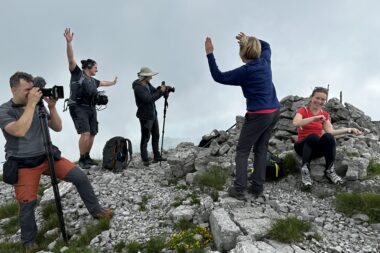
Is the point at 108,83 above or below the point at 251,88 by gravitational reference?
above

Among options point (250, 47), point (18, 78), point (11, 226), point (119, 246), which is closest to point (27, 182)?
point (18, 78)

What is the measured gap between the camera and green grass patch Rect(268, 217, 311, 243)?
612 cm

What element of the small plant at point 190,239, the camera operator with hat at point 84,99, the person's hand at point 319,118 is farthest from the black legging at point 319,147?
the camera operator with hat at point 84,99

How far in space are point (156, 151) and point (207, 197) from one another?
4.76m

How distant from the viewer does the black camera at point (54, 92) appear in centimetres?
688

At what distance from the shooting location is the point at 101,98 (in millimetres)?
11180

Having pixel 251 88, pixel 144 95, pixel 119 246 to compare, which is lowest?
pixel 119 246

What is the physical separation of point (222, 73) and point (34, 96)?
3.71m

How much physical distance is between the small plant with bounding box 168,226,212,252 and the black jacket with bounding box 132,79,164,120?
544cm

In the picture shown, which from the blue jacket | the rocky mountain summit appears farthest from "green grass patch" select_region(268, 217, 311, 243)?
the blue jacket

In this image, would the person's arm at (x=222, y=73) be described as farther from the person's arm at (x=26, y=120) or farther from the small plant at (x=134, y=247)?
the small plant at (x=134, y=247)

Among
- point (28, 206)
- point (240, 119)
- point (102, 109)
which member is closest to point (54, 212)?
point (28, 206)

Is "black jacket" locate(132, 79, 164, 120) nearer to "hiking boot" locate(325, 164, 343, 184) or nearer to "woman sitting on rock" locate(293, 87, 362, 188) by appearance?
"woman sitting on rock" locate(293, 87, 362, 188)

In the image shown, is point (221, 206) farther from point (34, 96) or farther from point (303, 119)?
point (34, 96)
